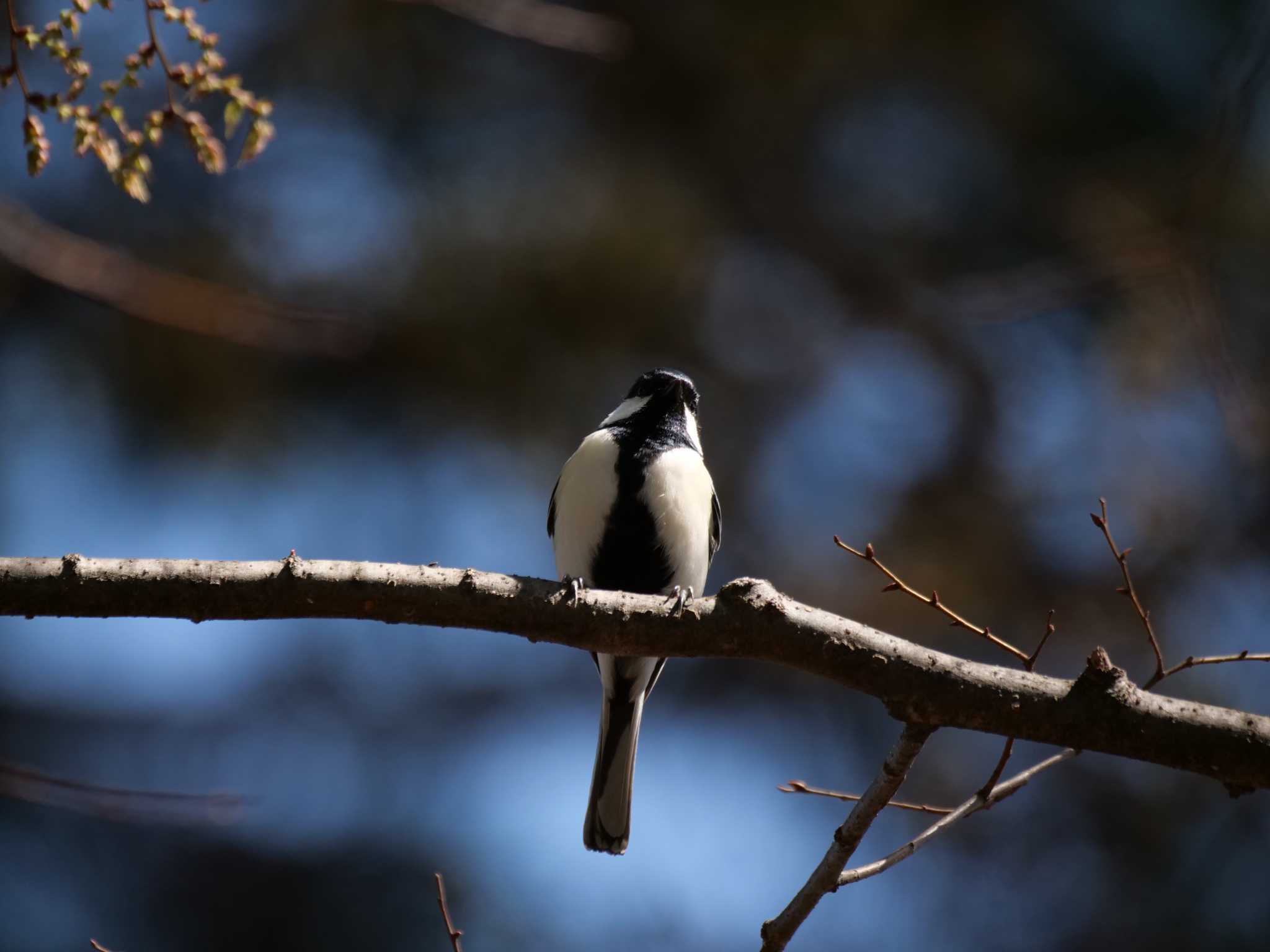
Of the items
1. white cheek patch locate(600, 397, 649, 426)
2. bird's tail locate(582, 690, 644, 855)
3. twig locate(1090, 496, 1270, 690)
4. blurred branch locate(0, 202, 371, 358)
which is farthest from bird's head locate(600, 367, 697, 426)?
twig locate(1090, 496, 1270, 690)

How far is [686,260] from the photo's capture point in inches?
240

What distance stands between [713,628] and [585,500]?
1.21 meters

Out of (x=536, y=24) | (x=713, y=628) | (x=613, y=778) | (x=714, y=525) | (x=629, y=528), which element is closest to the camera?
(x=713, y=628)

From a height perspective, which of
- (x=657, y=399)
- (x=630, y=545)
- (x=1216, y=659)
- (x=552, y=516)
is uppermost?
(x=657, y=399)

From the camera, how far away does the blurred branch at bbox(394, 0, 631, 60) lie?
200 cm

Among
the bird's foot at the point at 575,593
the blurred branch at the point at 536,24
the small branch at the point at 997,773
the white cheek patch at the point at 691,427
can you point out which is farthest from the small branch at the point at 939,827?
the white cheek patch at the point at 691,427

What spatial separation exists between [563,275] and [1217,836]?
14.4 feet

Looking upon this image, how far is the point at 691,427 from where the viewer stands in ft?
11.4

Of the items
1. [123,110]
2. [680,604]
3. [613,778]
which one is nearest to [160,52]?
[123,110]

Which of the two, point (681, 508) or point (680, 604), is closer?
point (680, 604)

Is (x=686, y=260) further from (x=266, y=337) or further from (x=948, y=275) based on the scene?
(x=266, y=337)

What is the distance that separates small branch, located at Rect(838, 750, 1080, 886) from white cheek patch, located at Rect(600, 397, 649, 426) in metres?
1.70

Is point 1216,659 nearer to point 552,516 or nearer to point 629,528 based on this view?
point 629,528

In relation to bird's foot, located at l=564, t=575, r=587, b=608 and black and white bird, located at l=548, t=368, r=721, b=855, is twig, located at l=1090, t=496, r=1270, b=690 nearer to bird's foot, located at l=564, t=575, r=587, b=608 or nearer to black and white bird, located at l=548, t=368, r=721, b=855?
bird's foot, located at l=564, t=575, r=587, b=608
